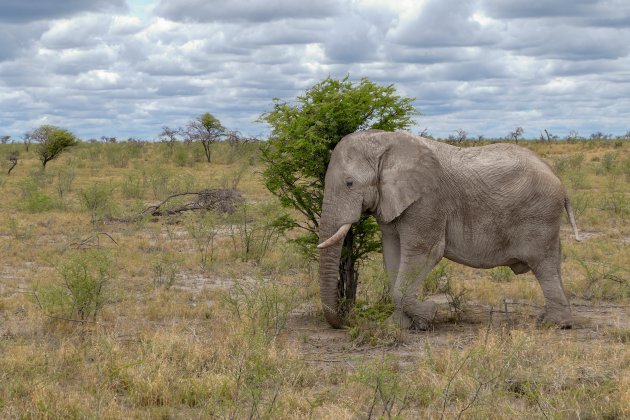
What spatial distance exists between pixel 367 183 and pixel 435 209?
2.53ft

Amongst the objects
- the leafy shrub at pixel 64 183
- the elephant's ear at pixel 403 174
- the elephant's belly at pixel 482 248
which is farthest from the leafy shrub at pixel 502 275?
the leafy shrub at pixel 64 183

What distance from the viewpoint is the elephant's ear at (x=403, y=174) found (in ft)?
26.0

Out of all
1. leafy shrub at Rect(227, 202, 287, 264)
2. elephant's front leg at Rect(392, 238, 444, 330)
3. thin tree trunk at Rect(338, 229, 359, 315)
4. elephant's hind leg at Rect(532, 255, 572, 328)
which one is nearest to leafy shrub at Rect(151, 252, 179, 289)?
leafy shrub at Rect(227, 202, 287, 264)

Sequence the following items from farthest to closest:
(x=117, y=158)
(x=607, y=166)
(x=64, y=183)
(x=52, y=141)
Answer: (x=117, y=158), (x=52, y=141), (x=607, y=166), (x=64, y=183)

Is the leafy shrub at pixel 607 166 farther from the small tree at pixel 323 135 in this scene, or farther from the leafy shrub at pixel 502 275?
the small tree at pixel 323 135

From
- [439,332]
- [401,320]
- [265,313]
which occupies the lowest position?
[439,332]

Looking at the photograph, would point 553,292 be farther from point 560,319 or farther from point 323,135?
point 323,135

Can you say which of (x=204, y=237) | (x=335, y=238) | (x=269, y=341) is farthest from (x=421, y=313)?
(x=204, y=237)

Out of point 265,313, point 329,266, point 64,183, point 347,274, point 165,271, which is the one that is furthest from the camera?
point 64,183

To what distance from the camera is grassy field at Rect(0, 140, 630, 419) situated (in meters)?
5.63

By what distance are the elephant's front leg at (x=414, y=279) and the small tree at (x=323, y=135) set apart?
2.88 ft

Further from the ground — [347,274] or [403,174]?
[403,174]

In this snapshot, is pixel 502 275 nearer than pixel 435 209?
No

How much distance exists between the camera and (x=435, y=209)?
811 cm
